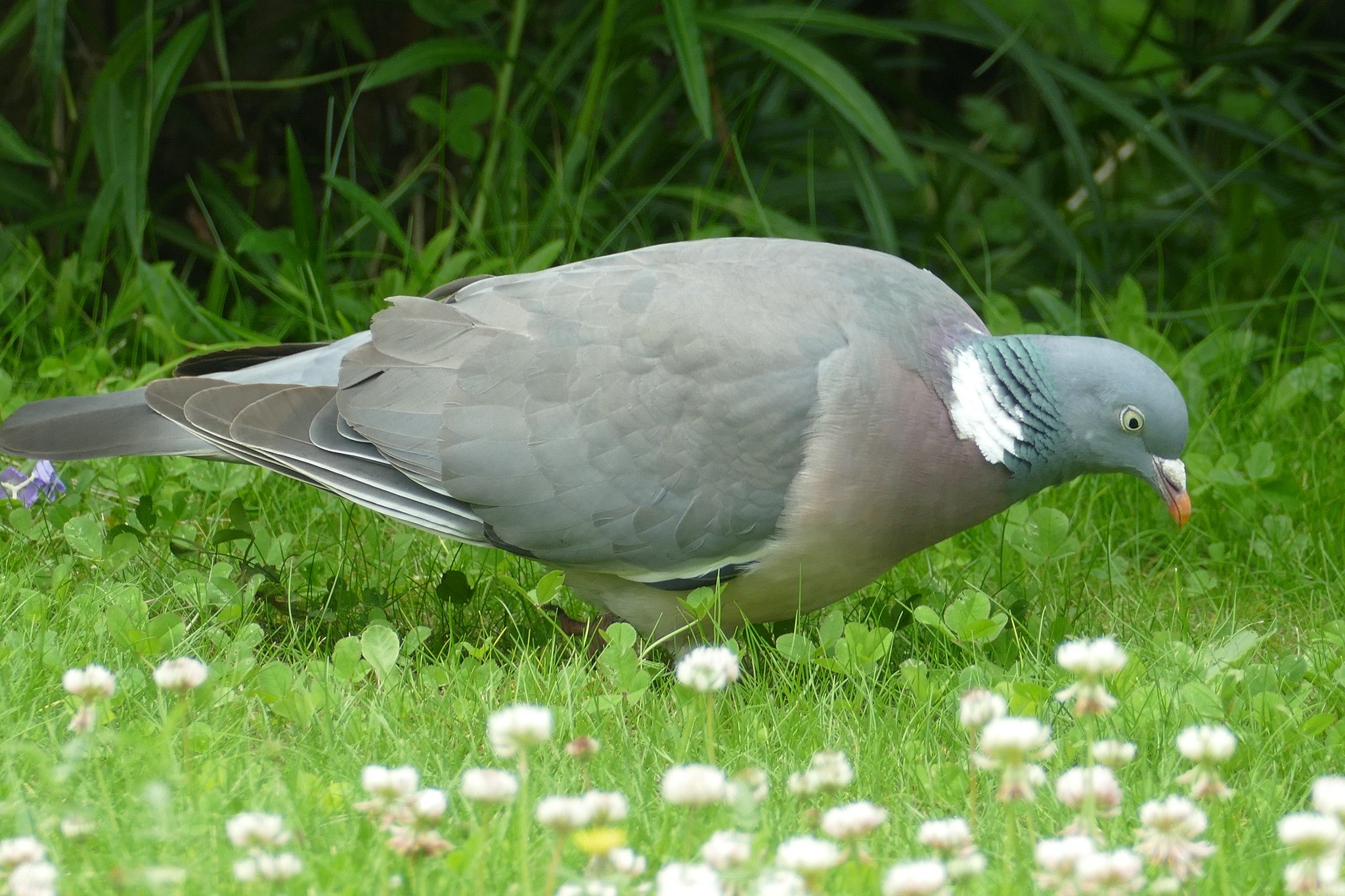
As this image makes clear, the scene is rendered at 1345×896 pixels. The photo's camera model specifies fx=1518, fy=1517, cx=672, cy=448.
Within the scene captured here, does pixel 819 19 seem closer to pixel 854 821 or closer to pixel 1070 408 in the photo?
pixel 1070 408

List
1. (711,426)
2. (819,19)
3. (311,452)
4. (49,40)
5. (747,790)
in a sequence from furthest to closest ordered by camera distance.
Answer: (819,19)
(49,40)
(311,452)
(711,426)
(747,790)

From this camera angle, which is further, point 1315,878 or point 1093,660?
point 1093,660

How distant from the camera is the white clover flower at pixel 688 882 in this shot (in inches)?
51.1

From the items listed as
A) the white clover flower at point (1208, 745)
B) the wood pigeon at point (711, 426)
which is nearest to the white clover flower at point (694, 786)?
the white clover flower at point (1208, 745)

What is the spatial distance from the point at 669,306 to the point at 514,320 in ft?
1.01

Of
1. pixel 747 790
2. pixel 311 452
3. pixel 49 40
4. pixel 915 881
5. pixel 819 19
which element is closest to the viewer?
pixel 915 881

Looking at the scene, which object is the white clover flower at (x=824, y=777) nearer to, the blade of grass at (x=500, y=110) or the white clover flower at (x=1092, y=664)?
the white clover flower at (x=1092, y=664)

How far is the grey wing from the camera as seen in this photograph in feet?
8.34

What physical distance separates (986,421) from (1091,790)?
3.64 ft

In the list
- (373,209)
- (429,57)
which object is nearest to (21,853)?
(373,209)

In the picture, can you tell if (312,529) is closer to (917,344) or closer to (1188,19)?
(917,344)

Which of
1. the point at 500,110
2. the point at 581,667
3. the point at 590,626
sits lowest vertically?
the point at 590,626

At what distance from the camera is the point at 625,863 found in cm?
143

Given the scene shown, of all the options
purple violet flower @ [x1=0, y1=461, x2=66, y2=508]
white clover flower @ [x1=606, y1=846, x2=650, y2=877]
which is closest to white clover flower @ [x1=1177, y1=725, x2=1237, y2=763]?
white clover flower @ [x1=606, y1=846, x2=650, y2=877]
